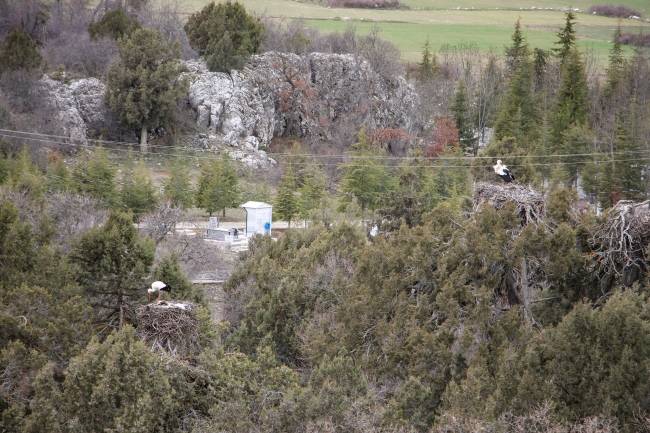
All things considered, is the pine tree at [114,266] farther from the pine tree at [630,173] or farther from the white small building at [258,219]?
the pine tree at [630,173]

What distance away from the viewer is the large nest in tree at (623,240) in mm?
16688

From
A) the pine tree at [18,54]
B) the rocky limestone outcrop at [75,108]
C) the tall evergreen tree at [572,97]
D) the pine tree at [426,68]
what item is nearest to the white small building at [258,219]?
the rocky limestone outcrop at [75,108]

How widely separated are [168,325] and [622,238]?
9419 mm

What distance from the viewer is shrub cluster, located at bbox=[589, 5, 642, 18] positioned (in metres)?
114

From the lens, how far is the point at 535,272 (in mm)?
17875

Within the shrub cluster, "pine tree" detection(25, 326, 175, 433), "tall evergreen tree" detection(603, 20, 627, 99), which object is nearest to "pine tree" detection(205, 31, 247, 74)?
"tall evergreen tree" detection(603, 20, 627, 99)

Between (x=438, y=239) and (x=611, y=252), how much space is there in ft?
13.4

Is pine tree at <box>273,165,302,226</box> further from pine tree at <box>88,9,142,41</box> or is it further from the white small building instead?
pine tree at <box>88,9,142,41</box>

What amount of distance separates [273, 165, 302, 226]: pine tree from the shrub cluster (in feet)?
278

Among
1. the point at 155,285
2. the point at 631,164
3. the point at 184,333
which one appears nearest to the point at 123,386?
the point at 184,333

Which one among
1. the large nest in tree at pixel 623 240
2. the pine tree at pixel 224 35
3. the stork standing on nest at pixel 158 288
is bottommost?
the stork standing on nest at pixel 158 288

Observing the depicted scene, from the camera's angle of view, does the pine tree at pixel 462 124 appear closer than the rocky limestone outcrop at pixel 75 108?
No

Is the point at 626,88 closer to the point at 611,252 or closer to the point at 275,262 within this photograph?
the point at 275,262

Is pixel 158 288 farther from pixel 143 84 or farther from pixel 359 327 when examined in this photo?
pixel 143 84
